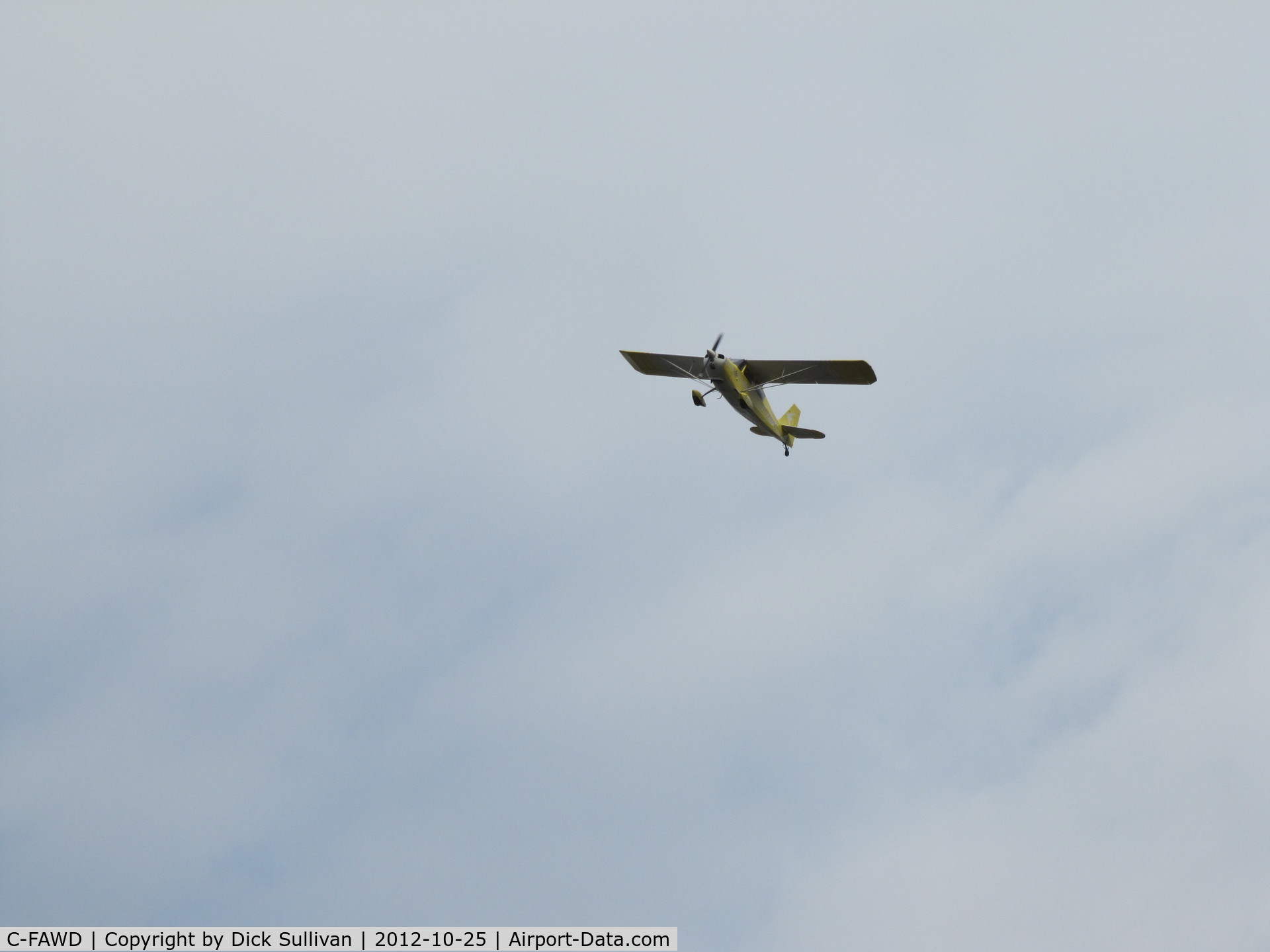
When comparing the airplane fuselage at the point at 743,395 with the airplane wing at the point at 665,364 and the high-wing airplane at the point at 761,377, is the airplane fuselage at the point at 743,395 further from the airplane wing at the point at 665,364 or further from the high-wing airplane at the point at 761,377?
the airplane wing at the point at 665,364

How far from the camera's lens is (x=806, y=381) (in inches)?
2098

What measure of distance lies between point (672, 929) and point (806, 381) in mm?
25370

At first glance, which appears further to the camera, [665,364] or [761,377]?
[665,364]

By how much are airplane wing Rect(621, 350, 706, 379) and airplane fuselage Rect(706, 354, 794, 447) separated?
3385 millimetres

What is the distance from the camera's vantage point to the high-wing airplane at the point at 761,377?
51.3 m

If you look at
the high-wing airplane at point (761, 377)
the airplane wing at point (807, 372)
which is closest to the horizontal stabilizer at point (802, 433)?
the high-wing airplane at point (761, 377)

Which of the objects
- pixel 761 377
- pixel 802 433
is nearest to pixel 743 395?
pixel 761 377

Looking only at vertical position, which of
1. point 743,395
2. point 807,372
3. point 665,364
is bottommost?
point 743,395

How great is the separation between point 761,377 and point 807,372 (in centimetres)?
209

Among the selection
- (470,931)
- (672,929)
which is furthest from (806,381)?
(470,931)

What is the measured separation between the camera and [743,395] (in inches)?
2069

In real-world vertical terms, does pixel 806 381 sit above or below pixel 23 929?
above

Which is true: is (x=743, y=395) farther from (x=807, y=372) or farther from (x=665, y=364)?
(x=665, y=364)

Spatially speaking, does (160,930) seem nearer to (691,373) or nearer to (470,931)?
(470,931)
